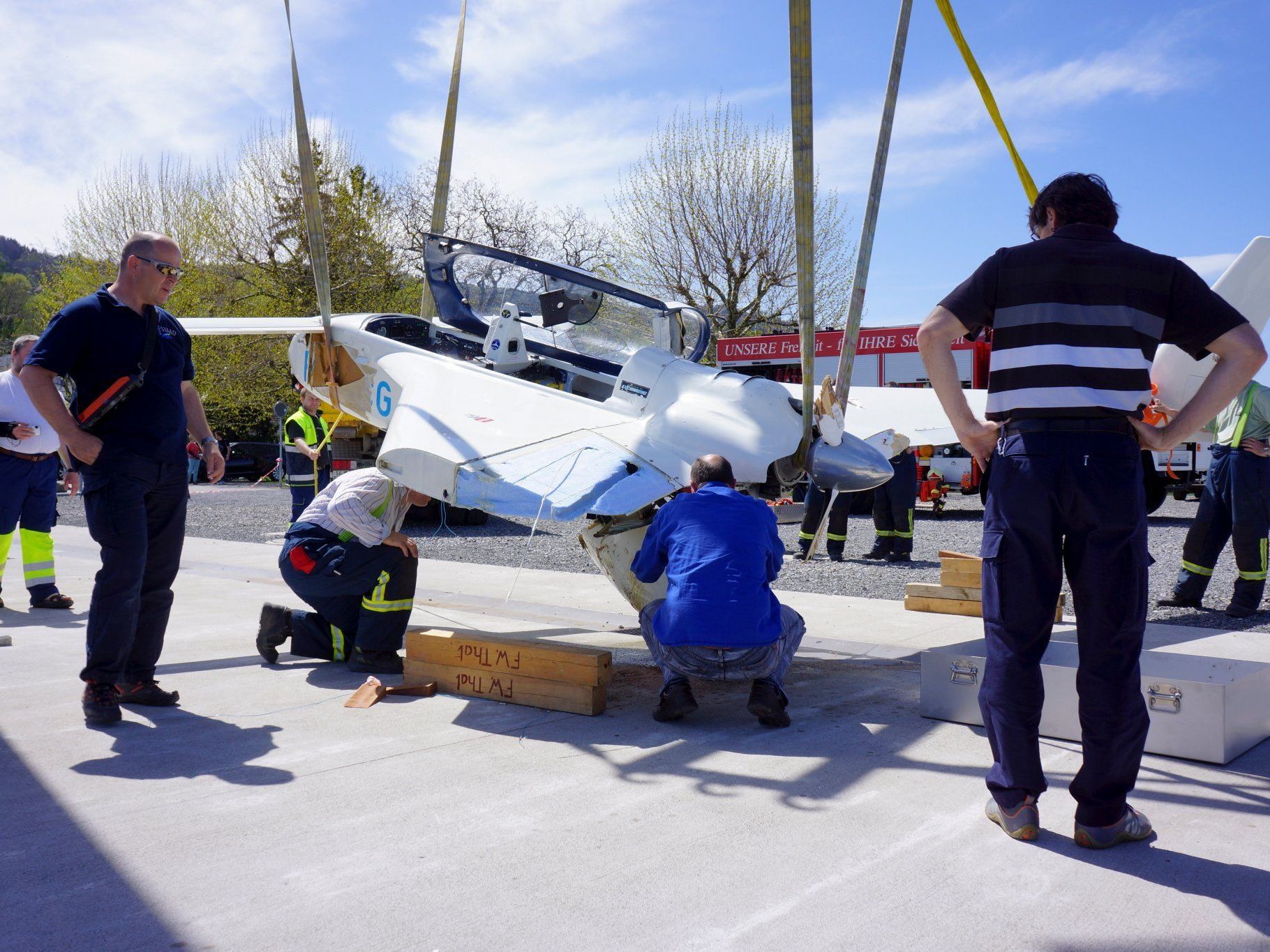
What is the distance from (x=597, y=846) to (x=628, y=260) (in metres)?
30.1

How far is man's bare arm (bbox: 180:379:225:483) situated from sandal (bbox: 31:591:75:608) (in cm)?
342

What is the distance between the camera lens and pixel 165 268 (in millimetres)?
4344

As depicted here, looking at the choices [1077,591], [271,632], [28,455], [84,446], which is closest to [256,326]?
[28,455]

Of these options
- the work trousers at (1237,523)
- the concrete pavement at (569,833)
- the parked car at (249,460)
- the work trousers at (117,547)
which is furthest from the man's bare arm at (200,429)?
the parked car at (249,460)

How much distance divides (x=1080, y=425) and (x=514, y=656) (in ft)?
9.37

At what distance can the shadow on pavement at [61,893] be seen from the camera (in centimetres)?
228

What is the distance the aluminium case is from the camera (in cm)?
370

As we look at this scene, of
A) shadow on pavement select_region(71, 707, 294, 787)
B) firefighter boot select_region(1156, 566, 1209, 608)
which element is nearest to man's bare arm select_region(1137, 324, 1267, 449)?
shadow on pavement select_region(71, 707, 294, 787)

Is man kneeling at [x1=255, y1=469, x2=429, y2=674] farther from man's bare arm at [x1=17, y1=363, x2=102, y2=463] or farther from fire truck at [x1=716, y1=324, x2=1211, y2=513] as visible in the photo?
fire truck at [x1=716, y1=324, x2=1211, y2=513]

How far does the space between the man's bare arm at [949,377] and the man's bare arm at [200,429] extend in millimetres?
3355

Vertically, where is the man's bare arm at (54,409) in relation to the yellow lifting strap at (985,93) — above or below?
below

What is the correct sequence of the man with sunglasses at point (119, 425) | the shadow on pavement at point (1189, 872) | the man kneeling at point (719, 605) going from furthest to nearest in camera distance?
the man kneeling at point (719, 605) → the man with sunglasses at point (119, 425) → the shadow on pavement at point (1189, 872)

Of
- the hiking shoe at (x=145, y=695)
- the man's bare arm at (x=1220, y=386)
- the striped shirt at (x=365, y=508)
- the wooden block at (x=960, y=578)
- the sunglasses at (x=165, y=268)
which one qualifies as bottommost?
the hiking shoe at (x=145, y=695)

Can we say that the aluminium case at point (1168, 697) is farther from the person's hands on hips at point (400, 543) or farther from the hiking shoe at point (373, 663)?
the hiking shoe at point (373, 663)
